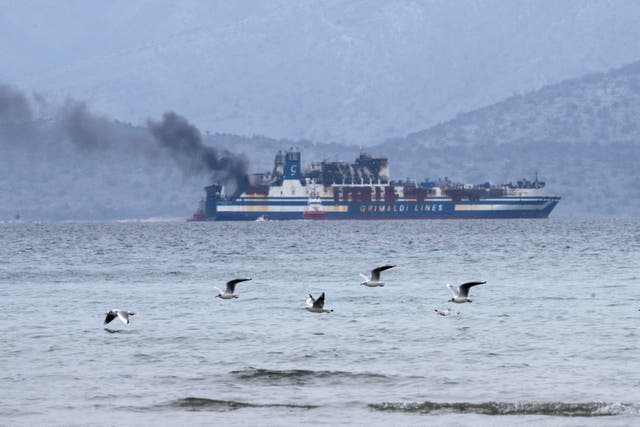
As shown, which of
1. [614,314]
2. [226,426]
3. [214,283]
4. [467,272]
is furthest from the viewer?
[467,272]

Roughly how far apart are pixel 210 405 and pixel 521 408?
746 cm

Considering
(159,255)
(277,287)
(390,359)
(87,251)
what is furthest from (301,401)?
(87,251)

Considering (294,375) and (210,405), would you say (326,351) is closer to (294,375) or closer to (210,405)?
(294,375)

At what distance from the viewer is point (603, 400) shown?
1316 inches

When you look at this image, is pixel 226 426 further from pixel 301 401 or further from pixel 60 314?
pixel 60 314

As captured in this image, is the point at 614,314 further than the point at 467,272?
No

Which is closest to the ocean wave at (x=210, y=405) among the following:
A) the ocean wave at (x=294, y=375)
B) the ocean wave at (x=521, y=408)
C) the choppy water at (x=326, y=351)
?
the choppy water at (x=326, y=351)

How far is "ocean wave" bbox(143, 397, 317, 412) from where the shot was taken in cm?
3372

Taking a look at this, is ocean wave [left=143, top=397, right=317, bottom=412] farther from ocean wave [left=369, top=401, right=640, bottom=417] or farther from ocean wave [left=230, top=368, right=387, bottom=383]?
ocean wave [left=230, top=368, right=387, bottom=383]

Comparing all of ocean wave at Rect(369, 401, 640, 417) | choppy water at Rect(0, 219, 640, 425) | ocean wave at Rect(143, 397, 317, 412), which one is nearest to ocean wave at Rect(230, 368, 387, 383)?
choppy water at Rect(0, 219, 640, 425)

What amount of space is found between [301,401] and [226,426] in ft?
10.8

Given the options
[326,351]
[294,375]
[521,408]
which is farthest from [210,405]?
[326,351]

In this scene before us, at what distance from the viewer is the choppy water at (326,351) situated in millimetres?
33281

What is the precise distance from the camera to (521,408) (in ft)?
108
